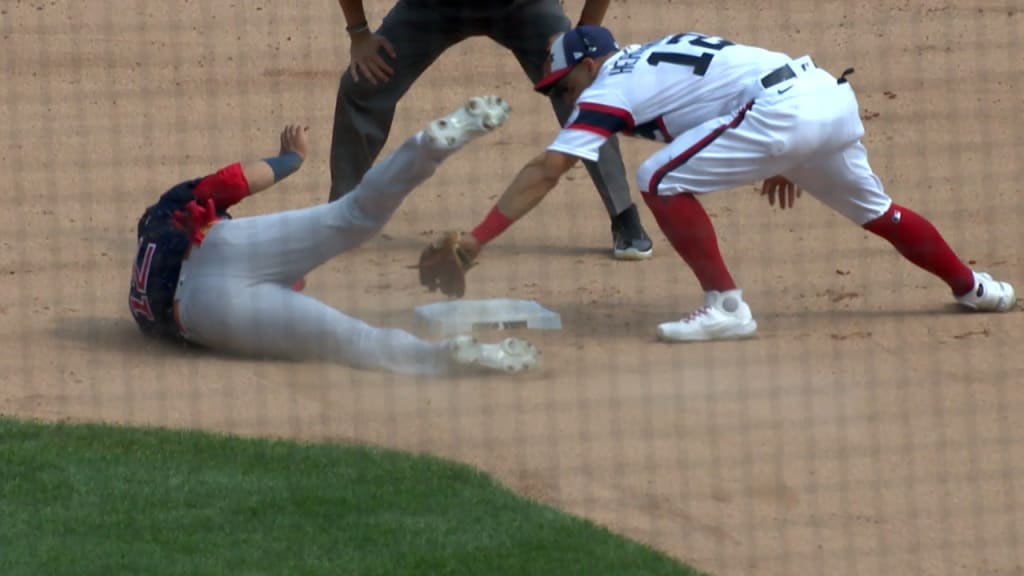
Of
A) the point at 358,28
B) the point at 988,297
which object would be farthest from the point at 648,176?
the point at 358,28

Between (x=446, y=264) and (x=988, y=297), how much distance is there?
1814 mm

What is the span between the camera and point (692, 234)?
5457mm

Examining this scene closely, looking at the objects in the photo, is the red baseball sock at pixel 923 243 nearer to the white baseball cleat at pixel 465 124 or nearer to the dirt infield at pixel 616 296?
the dirt infield at pixel 616 296

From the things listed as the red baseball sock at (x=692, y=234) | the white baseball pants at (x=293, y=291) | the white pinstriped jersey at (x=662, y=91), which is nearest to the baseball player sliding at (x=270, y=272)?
the white baseball pants at (x=293, y=291)

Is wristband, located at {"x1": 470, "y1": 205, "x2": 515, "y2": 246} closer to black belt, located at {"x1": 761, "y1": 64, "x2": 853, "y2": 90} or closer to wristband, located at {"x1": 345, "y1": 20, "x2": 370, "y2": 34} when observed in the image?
black belt, located at {"x1": 761, "y1": 64, "x2": 853, "y2": 90}

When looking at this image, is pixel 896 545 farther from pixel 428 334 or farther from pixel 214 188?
pixel 214 188

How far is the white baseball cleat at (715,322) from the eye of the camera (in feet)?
18.0

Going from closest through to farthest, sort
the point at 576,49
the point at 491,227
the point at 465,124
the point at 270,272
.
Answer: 1. the point at 465,124
2. the point at 270,272
3. the point at 491,227
4. the point at 576,49

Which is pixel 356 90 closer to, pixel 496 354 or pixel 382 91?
pixel 382 91

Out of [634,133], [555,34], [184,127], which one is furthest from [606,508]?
[184,127]

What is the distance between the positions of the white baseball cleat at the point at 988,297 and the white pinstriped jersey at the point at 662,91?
39.2 inches

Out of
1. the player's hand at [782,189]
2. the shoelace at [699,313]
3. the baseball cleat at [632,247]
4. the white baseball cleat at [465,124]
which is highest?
the white baseball cleat at [465,124]

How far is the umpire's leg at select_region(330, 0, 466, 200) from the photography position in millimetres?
6539

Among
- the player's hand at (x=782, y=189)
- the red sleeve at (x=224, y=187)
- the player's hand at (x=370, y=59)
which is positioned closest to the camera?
the red sleeve at (x=224, y=187)
